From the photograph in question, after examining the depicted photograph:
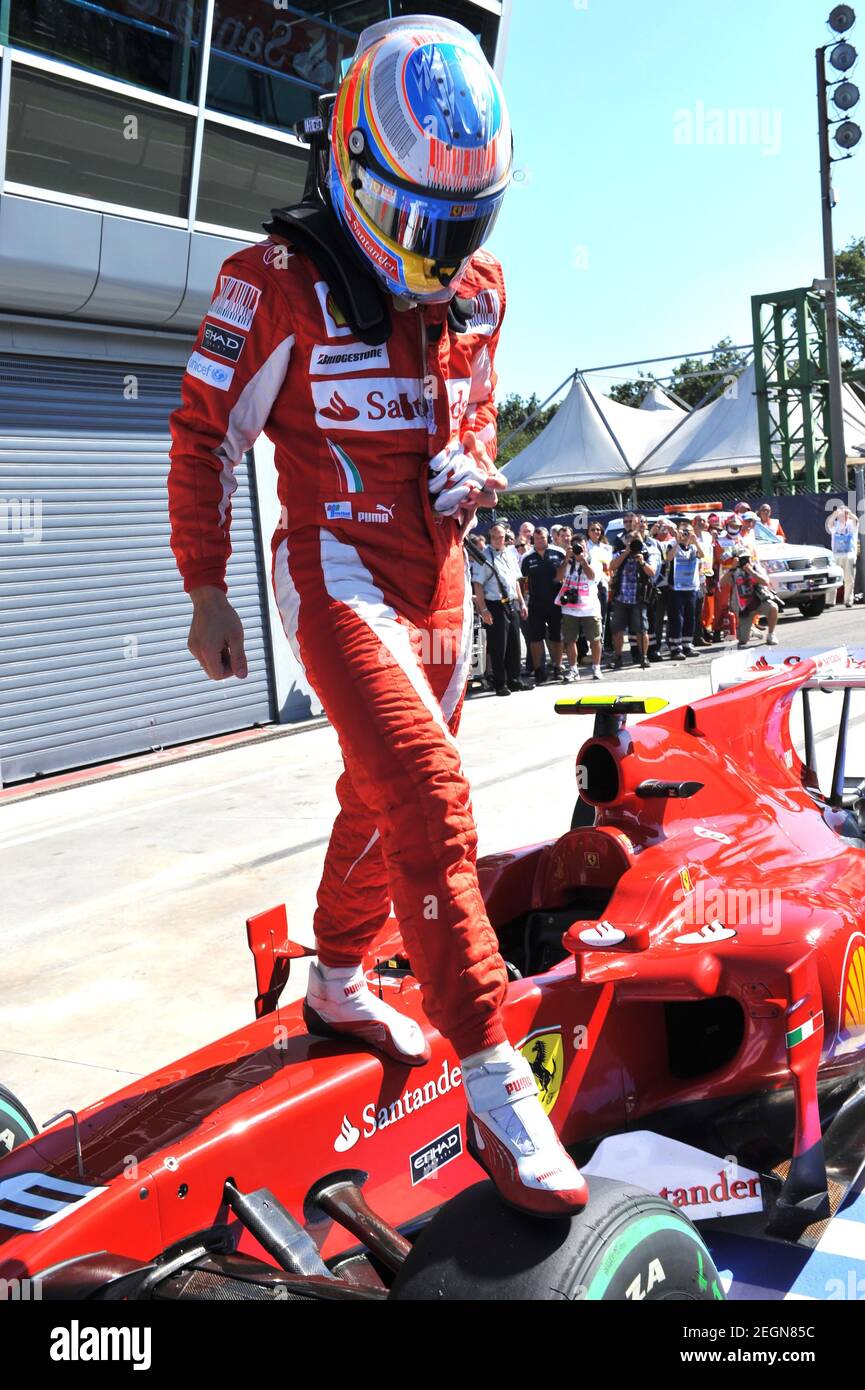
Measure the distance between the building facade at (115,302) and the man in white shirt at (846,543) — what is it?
12008mm

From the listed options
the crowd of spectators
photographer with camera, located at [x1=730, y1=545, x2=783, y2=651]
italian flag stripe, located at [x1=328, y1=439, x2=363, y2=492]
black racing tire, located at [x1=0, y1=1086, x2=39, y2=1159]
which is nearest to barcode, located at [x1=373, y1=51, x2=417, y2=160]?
italian flag stripe, located at [x1=328, y1=439, x2=363, y2=492]

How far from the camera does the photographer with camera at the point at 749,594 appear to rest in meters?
14.9

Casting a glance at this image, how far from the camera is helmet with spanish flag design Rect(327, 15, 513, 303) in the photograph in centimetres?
214

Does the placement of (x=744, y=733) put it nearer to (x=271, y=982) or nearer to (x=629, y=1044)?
(x=629, y=1044)

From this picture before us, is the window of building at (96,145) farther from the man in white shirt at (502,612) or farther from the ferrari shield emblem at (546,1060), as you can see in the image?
the ferrari shield emblem at (546,1060)

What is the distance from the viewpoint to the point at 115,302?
9.95 meters

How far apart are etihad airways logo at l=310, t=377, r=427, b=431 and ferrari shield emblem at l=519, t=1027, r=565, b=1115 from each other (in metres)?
1.33

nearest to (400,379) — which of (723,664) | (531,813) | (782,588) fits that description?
(723,664)

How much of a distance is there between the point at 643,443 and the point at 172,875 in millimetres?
24678

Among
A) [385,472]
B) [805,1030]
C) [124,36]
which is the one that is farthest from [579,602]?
[385,472]

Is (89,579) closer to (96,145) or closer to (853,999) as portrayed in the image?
(96,145)

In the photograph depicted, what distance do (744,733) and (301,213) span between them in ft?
6.83

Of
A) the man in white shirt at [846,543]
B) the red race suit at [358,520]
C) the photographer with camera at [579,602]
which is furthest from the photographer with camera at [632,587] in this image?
the red race suit at [358,520]

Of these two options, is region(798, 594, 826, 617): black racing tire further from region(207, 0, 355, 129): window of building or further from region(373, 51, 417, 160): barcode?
region(373, 51, 417, 160): barcode
